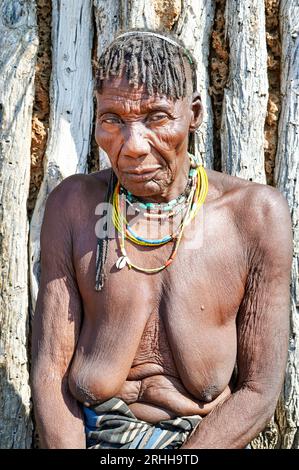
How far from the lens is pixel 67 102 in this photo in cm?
407

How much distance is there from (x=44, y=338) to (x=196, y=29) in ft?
5.10

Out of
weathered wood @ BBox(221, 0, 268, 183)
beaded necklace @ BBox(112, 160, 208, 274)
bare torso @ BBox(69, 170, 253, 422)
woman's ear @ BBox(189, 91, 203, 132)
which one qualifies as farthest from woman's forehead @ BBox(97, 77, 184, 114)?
weathered wood @ BBox(221, 0, 268, 183)

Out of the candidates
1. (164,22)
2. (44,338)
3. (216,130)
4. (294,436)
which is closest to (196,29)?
(164,22)

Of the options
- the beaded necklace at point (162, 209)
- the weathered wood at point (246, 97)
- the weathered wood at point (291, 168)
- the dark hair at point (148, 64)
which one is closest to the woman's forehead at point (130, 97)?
the dark hair at point (148, 64)

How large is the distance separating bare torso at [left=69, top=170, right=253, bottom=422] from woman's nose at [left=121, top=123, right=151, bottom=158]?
38 centimetres

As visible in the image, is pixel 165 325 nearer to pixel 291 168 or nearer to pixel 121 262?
pixel 121 262

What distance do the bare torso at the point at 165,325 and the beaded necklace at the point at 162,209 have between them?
0.03 m

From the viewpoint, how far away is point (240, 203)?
335 cm

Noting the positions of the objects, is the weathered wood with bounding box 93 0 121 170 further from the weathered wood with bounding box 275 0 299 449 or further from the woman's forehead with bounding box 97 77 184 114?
the woman's forehead with bounding box 97 77 184 114

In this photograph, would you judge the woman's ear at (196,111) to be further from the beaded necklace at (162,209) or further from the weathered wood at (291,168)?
the weathered wood at (291,168)

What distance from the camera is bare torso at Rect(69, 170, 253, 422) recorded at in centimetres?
326

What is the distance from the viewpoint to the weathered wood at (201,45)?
13.1 ft

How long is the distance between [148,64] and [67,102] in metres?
1.02
